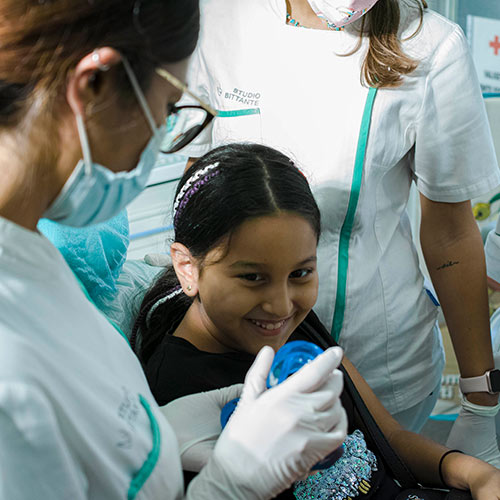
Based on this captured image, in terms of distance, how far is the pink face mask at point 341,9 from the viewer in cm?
131

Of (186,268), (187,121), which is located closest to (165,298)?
(186,268)

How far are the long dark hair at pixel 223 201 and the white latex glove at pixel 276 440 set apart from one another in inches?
18.1

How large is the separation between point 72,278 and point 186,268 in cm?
48

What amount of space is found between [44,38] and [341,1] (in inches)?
33.0

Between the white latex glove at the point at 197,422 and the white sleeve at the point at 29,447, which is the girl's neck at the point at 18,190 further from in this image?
the white latex glove at the point at 197,422

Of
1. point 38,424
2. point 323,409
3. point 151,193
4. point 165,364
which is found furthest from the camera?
point 151,193

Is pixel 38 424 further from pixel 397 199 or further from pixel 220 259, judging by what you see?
pixel 397 199

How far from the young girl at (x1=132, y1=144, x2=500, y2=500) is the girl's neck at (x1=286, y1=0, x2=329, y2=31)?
0.37 metres

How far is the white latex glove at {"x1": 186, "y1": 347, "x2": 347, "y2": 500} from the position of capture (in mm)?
804

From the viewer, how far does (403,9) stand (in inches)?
56.2

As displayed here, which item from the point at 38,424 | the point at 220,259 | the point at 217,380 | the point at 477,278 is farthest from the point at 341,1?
the point at 38,424

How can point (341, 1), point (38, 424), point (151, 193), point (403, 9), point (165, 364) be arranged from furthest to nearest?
point (151, 193), point (403, 9), point (341, 1), point (165, 364), point (38, 424)

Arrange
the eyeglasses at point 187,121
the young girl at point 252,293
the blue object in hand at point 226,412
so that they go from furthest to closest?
1. the young girl at point 252,293
2. the blue object in hand at point 226,412
3. the eyeglasses at point 187,121

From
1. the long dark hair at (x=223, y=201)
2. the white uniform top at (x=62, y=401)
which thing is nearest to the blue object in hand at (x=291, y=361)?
the white uniform top at (x=62, y=401)
